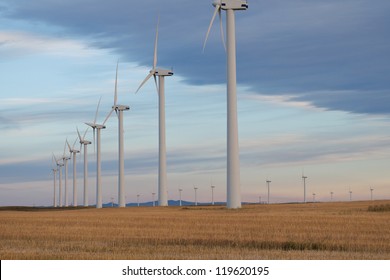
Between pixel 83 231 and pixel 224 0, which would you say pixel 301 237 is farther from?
pixel 224 0

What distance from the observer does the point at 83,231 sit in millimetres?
53594

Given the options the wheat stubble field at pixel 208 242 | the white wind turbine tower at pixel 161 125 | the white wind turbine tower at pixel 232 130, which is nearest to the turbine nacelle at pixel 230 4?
the white wind turbine tower at pixel 232 130

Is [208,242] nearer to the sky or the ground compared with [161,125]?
nearer to the ground

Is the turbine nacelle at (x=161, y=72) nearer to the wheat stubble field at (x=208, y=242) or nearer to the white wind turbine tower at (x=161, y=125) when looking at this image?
the white wind turbine tower at (x=161, y=125)

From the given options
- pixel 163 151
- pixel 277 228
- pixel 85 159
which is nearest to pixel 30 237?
pixel 277 228

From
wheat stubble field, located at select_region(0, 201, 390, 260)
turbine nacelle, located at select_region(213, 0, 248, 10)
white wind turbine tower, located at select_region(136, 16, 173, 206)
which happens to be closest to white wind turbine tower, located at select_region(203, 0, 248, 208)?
turbine nacelle, located at select_region(213, 0, 248, 10)

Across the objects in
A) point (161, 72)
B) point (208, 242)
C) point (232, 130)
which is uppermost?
point (161, 72)

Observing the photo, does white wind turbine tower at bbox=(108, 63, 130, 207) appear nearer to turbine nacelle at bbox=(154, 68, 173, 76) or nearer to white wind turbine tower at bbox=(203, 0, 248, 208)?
turbine nacelle at bbox=(154, 68, 173, 76)

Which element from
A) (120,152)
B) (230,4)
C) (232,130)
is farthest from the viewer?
(120,152)

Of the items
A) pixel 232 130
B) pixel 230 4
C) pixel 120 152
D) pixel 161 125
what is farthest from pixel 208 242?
pixel 120 152

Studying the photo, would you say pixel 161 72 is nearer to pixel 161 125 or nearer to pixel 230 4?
pixel 161 125

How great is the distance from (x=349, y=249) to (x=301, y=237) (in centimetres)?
601

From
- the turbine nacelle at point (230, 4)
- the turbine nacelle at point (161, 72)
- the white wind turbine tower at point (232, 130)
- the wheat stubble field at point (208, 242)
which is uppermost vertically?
the turbine nacelle at point (230, 4)

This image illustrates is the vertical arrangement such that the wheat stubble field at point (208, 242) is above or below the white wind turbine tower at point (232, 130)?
below
